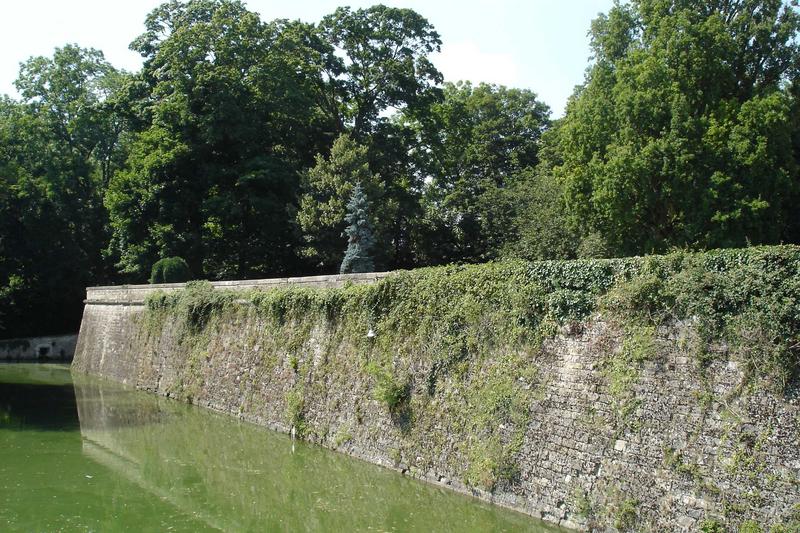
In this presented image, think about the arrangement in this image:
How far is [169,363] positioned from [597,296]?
1633cm

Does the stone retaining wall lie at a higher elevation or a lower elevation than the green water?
higher

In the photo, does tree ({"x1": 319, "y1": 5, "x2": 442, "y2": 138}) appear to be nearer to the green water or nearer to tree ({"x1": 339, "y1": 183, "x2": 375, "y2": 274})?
tree ({"x1": 339, "y1": 183, "x2": 375, "y2": 274})

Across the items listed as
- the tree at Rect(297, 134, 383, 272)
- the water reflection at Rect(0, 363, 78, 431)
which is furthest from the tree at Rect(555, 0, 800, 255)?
the water reflection at Rect(0, 363, 78, 431)

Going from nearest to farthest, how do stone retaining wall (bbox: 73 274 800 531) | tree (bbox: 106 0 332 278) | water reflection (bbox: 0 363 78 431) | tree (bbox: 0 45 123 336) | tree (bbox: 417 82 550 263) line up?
stone retaining wall (bbox: 73 274 800 531)
water reflection (bbox: 0 363 78 431)
tree (bbox: 106 0 332 278)
tree (bbox: 417 82 550 263)
tree (bbox: 0 45 123 336)

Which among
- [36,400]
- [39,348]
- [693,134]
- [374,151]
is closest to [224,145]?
[374,151]

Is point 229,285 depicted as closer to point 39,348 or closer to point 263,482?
point 263,482

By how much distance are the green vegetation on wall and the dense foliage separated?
36.9ft

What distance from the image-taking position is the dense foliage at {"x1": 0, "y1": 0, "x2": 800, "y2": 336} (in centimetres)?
2214

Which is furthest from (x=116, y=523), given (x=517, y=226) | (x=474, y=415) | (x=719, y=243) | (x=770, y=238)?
(x=517, y=226)

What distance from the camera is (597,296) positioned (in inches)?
412

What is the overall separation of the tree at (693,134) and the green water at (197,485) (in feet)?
43.4

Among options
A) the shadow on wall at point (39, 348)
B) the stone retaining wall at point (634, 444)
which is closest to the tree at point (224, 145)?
the shadow on wall at point (39, 348)

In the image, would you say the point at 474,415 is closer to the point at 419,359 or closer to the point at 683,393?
the point at 419,359

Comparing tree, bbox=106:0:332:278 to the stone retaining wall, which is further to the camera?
tree, bbox=106:0:332:278
